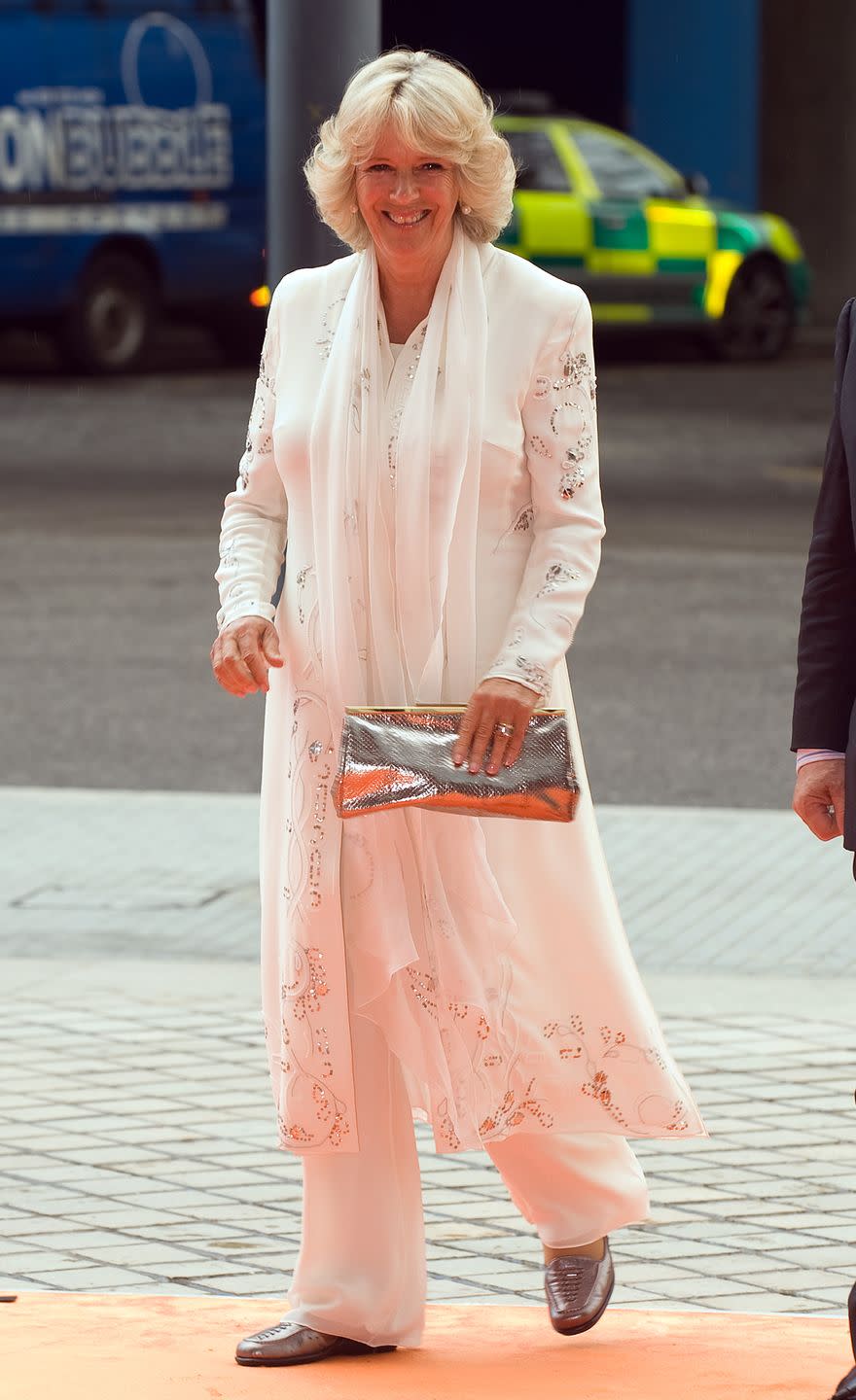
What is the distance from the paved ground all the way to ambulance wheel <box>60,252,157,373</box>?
14.9 metres

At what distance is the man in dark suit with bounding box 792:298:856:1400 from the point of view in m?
3.60

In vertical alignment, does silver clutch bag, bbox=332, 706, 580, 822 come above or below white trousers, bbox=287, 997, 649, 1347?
above

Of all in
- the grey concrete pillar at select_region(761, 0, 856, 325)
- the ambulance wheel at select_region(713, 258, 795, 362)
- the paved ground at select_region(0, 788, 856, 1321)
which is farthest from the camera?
the grey concrete pillar at select_region(761, 0, 856, 325)

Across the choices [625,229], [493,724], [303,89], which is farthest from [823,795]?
[625,229]

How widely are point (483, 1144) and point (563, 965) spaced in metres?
0.28

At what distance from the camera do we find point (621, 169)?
23.7 m

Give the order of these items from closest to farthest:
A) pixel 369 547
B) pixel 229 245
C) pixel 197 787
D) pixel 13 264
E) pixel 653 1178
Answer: pixel 369 547, pixel 653 1178, pixel 197 787, pixel 13 264, pixel 229 245

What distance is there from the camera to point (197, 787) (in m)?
8.72

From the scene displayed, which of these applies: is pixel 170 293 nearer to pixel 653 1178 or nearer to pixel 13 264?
pixel 13 264

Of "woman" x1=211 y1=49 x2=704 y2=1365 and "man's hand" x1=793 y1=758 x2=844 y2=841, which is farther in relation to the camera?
"woman" x1=211 y1=49 x2=704 y2=1365

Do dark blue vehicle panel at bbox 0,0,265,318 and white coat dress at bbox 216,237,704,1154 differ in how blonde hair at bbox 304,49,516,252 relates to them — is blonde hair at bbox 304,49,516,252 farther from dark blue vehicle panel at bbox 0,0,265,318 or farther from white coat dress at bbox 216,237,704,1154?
dark blue vehicle panel at bbox 0,0,265,318

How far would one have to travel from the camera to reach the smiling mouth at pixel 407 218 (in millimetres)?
3799

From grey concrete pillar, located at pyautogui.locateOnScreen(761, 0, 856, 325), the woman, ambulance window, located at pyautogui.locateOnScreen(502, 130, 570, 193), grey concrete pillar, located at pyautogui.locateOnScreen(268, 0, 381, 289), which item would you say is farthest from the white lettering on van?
the woman

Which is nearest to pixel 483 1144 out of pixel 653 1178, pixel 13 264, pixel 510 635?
pixel 510 635
